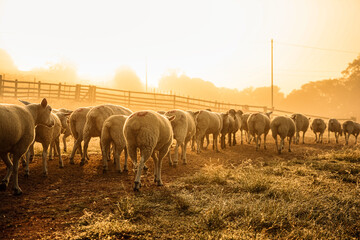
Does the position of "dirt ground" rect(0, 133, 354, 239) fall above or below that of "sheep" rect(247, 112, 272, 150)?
below

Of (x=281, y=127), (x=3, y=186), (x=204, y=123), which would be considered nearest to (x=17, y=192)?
(x=3, y=186)

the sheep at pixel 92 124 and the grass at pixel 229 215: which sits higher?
the sheep at pixel 92 124

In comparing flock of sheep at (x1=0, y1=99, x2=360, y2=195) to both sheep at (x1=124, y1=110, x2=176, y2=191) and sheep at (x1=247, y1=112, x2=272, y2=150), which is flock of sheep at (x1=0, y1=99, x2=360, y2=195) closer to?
sheep at (x1=124, y1=110, x2=176, y2=191)

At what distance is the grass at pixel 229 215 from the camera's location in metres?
3.21

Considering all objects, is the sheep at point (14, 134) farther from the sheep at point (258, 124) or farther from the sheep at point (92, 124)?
the sheep at point (258, 124)

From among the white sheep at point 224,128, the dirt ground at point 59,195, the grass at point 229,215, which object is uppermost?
the white sheep at point 224,128

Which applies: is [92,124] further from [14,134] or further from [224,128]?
[224,128]

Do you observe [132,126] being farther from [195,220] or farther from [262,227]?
[262,227]

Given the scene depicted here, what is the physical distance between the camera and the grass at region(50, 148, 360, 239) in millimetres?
3205

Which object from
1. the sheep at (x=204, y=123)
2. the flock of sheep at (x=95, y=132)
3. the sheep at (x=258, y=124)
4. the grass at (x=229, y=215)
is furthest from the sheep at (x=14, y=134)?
the sheep at (x=258, y=124)

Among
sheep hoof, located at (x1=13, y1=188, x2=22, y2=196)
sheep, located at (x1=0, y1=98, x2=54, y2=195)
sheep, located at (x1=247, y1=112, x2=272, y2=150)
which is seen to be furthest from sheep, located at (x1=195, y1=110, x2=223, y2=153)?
sheep hoof, located at (x1=13, y1=188, x2=22, y2=196)

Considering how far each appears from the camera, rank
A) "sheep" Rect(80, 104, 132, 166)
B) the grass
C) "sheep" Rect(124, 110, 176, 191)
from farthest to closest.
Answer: "sheep" Rect(80, 104, 132, 166), "sheep" Rect(124, 110, 176, 191), the grass

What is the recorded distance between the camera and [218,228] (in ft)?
11.0

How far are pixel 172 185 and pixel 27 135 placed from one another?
331cm
